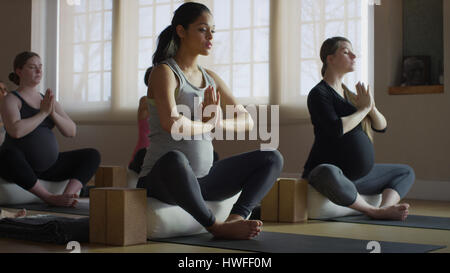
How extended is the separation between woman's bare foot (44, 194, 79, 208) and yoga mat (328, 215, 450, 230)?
1454 mm

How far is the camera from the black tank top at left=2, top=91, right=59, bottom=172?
11.6 ft

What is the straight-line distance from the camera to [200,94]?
242cm

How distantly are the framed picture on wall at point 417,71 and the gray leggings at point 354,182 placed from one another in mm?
1427

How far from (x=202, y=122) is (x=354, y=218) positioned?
1.19 meters

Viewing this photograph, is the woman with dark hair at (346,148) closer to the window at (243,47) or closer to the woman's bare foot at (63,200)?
the woman's bare foot at (63,200)

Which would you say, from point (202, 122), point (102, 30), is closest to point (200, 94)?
point (202, 122)

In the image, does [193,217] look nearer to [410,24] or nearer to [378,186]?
[378,186]

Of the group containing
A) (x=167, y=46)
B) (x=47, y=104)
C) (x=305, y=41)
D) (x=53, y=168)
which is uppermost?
(x=305, y=41)

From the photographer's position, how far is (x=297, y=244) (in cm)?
222

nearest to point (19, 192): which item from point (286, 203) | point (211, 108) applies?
point (286, 203)

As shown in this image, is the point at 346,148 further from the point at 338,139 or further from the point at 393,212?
the point at 393,212

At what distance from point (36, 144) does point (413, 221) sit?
2108mm

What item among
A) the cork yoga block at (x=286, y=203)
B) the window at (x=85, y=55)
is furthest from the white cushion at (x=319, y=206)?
the window at (x=85, y=55)

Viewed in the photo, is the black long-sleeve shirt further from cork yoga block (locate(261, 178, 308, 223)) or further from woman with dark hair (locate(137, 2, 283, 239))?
woman with dark hair (locate(137, 2, 283, 239))
